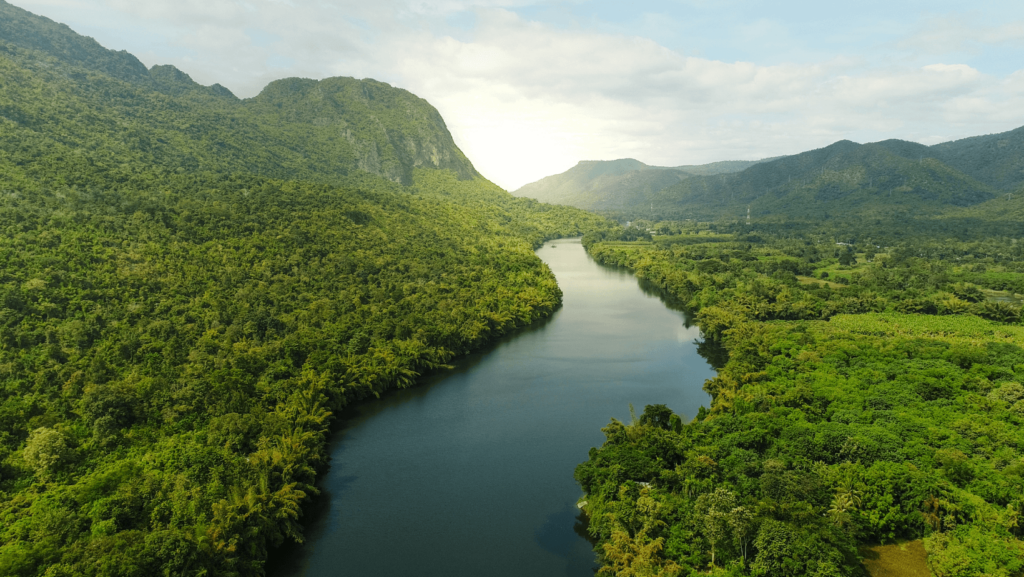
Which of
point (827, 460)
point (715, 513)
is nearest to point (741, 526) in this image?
point (715, 513)

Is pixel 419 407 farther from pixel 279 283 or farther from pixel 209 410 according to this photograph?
pixel 279 283

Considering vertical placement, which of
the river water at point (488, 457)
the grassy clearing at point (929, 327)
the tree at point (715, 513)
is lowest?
the river water at point (488, 457)

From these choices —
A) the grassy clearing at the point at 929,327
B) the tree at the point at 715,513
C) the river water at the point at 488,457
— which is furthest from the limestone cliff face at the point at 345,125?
the tree at the point at 715,513

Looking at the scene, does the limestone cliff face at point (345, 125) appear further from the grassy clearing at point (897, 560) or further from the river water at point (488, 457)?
the grassy clearing at point (897, 560)

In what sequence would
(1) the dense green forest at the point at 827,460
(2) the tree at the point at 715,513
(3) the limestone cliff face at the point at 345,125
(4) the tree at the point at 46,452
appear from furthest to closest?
(3) the limestone cliff face at the point at 345,125
(4) the tree at the point at 46,452
(2) the tree at the point at 715,513
(1) the dense green forest at the point at 827,460

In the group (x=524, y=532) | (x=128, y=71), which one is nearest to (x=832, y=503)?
(x=524, y=532)

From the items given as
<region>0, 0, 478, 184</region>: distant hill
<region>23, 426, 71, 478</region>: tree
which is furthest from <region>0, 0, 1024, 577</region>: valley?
<region>0, 0, 478, 184</region>: distant hill
